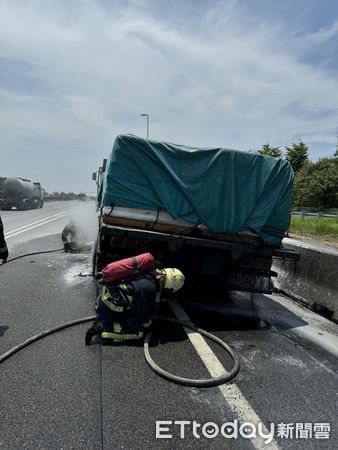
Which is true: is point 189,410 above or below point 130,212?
below

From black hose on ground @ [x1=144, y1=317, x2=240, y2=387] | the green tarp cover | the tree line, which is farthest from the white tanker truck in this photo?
black hose on ground @ [x1=144, y1=317, x2=240, y2=387]

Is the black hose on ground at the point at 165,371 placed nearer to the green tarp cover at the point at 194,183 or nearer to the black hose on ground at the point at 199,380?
the black hose on ground at the point at 199,380

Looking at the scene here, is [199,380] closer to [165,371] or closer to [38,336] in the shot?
[165,371]

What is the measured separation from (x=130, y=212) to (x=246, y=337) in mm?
2204

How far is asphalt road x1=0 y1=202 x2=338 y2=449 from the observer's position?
252 cm

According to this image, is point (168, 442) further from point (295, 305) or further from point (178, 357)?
point (295, 305)

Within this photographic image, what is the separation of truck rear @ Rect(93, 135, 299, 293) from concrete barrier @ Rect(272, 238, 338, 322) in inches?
34.4

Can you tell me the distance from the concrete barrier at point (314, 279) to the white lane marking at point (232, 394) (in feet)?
7.95

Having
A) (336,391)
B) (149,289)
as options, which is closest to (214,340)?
(149,289)

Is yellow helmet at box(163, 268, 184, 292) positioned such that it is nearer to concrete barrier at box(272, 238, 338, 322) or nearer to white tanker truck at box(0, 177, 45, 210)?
concrete barrier at box(272, 238, 338, 322)

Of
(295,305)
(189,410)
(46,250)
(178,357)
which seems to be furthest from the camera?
(46,250)

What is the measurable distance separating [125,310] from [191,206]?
1732 millimetres

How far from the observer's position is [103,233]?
4820 millimetres

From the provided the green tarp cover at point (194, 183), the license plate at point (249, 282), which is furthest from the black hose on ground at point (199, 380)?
the green tarp cover at point (194, 183)
